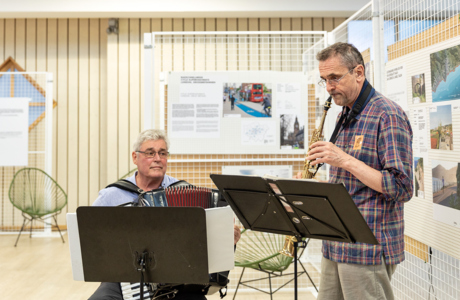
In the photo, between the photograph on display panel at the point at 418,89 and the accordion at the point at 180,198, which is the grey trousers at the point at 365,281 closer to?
the accordion at the point at 180,198

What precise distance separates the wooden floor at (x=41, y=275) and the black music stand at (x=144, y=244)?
2.39 metres

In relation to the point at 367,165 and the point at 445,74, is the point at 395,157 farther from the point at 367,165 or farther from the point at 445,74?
the point at 445,74

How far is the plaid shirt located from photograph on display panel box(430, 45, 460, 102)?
0.67 meters

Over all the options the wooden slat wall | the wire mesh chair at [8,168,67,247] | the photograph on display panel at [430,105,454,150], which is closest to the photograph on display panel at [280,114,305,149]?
the photograph on display panel at [430,105,454,150]

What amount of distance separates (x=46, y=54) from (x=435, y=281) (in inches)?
262

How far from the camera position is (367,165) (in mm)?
1883

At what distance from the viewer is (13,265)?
17.0 feet

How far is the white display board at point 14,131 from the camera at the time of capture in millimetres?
6570

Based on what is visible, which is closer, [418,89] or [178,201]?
[178,201]

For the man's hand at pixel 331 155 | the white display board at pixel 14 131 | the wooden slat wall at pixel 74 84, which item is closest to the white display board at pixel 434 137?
the man's hand at pixel 331 155

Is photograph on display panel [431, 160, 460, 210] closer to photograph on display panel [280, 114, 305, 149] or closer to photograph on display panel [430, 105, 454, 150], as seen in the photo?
photograph on display panel [430, 105, 454, 150]

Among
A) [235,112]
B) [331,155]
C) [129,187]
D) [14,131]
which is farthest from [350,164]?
[14,131]

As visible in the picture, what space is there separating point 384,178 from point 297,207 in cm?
37

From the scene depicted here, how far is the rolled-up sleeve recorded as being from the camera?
1818 millimetres
